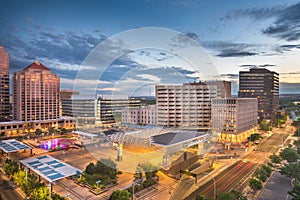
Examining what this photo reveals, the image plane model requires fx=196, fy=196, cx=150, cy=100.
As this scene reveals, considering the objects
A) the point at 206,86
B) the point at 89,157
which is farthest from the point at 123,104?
the point at 89,157

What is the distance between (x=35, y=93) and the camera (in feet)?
175

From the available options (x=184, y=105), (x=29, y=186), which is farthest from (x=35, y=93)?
(x=29, y=186)

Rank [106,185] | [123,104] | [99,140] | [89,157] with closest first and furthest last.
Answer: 1. [106,185]
2. [89,157]
3. [99,140]
4. [123,104]

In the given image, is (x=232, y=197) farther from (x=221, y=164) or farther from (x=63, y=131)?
(x=63, y=131)

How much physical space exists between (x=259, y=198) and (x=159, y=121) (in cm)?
3844

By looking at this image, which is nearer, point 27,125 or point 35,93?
point 27,125

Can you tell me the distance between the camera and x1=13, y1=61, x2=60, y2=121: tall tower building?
167 ft

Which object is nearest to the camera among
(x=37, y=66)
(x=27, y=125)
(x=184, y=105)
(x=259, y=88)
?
(x=27, y=125)

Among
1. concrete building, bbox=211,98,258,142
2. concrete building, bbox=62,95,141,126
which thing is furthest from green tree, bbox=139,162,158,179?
concrete building, bbox=62,95,141,126

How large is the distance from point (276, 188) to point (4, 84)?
67323 mm

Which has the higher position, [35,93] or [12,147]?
[35,93]

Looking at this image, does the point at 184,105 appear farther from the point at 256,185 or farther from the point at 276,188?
the point at 256,185

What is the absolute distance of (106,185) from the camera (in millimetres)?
20500

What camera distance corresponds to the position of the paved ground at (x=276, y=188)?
18.0m
